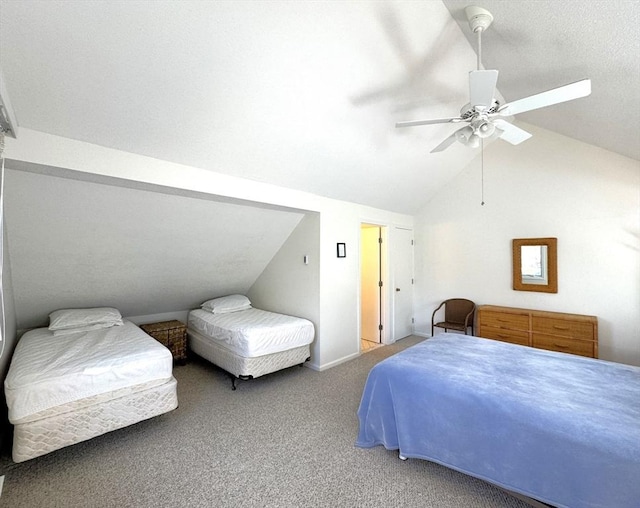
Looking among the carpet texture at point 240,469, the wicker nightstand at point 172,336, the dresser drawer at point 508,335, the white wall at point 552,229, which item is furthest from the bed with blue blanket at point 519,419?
the wicker nightstand at point 172,336

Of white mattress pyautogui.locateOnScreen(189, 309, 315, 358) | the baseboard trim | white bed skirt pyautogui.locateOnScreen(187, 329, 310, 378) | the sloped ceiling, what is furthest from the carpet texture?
the sloped ceiling

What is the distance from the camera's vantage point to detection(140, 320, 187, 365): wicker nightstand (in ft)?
12.7

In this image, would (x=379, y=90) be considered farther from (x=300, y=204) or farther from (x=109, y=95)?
(x=109, y=95)

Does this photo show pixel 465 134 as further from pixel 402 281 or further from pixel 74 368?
pixel 74 368

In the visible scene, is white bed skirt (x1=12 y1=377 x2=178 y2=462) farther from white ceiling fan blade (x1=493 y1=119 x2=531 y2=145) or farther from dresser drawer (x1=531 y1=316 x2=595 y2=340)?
dresser drawer (x1=531 y1=316 x2=595 y2=340)

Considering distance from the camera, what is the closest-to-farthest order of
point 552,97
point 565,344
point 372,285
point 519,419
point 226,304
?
point 519,419 < point 552,97 < point 565,344 < point 226,304 < point 372,285

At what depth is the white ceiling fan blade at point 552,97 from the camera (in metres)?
1.65

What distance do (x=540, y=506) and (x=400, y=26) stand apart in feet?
10.6

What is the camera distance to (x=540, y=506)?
5.41 feet

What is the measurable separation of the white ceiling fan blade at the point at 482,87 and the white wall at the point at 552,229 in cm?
298

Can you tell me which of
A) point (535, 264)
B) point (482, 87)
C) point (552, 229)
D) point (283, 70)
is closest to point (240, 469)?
point (283, 70)

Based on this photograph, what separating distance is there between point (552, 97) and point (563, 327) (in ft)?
10.5

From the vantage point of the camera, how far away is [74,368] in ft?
7.07

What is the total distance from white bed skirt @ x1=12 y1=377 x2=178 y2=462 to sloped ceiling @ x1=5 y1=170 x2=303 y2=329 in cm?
153
